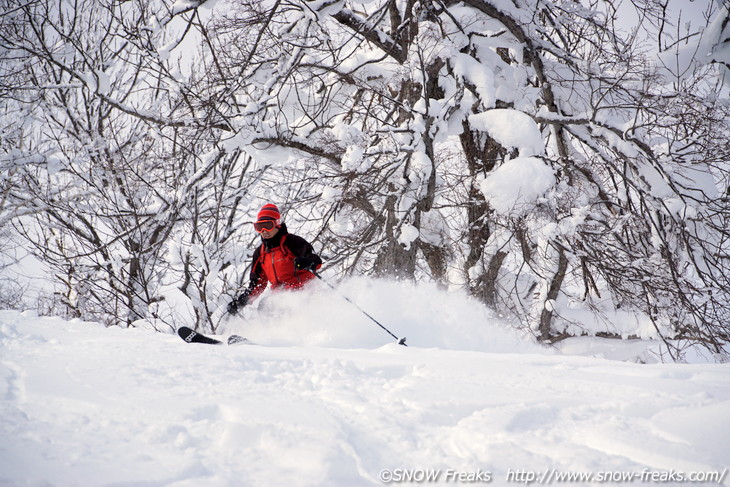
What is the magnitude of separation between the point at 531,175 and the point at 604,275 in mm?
2078

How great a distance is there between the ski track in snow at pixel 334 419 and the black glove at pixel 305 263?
9.34 ft

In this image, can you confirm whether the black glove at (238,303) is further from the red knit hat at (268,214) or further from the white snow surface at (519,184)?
the white snow surface at (519,184)

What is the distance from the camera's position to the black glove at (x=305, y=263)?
5792 mm

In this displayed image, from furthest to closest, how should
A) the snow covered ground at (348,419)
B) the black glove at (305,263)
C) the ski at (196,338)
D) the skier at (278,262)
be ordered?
the skier at (278,262) → the black glove at (305,263) → the ski at (196,338) → the snow covered ground at (348,419)

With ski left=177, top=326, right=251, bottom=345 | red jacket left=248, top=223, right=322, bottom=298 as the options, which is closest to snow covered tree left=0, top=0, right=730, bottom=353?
red jacket left=248, top=223, right=322, bottom=298

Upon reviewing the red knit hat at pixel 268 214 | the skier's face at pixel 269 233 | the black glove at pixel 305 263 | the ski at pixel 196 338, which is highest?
the red knit hat at pixel 268 214

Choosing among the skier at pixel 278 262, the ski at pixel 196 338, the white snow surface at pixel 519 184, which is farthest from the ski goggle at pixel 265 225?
the white snow surface at pixel 519 184

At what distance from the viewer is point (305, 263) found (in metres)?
5.81

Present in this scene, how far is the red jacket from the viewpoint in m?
6.10

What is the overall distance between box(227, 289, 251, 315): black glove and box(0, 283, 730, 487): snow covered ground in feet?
8.69

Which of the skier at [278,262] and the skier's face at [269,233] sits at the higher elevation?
the skier's face at [269,233]

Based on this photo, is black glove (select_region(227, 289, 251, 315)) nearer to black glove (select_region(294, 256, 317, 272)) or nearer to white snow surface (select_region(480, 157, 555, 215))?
black glove (select_region(294, 256, 317, 272))

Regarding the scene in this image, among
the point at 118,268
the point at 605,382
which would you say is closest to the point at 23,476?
the point at 605,382

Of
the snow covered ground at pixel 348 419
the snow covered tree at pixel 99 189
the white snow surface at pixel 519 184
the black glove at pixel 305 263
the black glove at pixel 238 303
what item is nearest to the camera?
the snow covered ground at pixel 348 419
